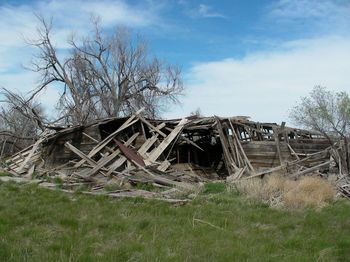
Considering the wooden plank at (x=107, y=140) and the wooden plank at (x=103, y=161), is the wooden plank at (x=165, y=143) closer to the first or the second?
the wooden plank at (x=103, y=161)

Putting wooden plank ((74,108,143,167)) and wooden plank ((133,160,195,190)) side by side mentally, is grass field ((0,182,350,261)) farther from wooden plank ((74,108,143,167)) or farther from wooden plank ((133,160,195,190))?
wooden plank ((74,108,143,167))

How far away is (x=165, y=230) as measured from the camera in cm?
767

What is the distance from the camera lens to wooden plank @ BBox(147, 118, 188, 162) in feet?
54.1

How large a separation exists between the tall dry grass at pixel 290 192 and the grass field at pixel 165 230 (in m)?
0.41

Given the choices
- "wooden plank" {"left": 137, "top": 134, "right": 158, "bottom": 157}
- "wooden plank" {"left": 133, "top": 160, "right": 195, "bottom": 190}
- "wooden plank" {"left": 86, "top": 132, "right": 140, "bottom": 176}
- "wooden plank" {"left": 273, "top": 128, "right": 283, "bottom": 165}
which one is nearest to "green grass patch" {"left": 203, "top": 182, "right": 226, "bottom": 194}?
"wooden plank" {"left": 133, "top": 160, "right": 195, "bottom": 190}

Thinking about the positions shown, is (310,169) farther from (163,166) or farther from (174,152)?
(174,152)

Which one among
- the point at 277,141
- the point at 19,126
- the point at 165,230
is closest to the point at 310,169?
the point at 277,141

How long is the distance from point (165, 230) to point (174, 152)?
11699 millimetres

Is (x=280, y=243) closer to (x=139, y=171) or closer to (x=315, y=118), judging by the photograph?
(x=139, y=171)

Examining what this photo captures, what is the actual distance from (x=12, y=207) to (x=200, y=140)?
12360mm


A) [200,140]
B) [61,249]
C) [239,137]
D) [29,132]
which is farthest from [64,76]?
[61,249]

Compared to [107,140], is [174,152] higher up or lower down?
lower down

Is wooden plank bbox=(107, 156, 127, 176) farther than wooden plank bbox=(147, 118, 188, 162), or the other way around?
wooden plank bbox=(147, 118, 188, 162)

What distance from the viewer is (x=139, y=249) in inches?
248
